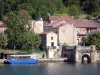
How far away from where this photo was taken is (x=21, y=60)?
10519 centimetres

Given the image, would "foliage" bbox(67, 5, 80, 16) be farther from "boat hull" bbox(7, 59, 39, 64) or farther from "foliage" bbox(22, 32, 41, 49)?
"boat hull" bbox(7, 59, 39, 64)

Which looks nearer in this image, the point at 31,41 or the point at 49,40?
the point at 31,41

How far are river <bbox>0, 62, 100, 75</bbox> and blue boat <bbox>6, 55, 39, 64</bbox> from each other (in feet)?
7.48

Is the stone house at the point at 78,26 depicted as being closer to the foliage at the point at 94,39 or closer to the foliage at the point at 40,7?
the foliage at the point at 94,39

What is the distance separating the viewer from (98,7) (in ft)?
492

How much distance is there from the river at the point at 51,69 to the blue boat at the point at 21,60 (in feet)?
7.48

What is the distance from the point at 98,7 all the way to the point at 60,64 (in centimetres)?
4958

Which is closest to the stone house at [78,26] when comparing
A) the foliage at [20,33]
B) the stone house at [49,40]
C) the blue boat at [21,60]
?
A: the stone house at [49,40]

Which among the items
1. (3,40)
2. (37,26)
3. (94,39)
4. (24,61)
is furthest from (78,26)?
(24,61)

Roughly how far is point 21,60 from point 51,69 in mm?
12183

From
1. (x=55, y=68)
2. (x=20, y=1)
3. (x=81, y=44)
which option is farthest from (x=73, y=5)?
(x=55, y=68)

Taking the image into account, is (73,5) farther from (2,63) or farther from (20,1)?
(2,63)

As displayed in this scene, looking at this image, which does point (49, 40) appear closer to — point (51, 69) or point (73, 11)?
point (51, 69)

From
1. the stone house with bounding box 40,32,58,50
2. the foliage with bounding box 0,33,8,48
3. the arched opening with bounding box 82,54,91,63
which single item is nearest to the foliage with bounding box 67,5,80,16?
the stone house with bounding box 40,32,58,50
